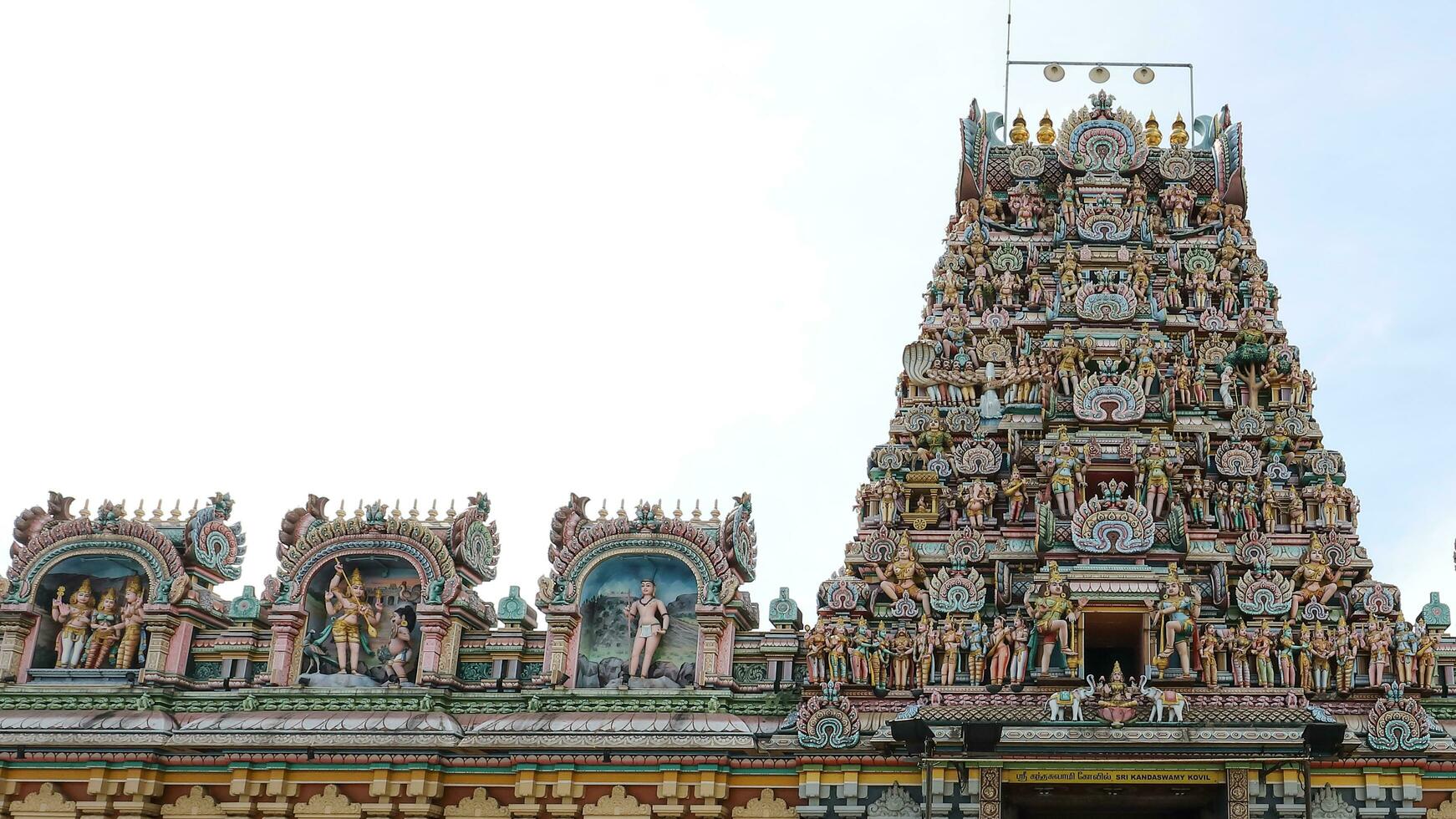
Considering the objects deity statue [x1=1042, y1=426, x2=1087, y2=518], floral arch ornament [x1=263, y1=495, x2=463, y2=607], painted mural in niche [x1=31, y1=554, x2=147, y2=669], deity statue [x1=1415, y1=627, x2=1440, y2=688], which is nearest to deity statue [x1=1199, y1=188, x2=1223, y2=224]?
deity statue [x1=1042, y1=426, x2=1087, y2=518]

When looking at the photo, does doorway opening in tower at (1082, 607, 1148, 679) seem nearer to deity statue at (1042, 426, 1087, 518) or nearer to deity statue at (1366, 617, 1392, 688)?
deity statue at (1042, 426, 1087, 518)

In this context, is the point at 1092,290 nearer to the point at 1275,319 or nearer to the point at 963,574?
the point at 1275,319

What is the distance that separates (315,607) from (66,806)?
5.19 metres

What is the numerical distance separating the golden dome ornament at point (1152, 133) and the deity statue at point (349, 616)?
19679 mm

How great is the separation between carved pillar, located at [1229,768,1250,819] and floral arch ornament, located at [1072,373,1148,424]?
7.32m

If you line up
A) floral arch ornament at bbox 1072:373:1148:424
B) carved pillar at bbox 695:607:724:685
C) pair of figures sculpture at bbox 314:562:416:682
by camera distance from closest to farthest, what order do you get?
carved pillar at bbox 695:607:724:685 → pair of figures sculpture at bbox 314:562:416:682 → floral arch ornament at bbox 1072:373:1148:424

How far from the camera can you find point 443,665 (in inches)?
1086

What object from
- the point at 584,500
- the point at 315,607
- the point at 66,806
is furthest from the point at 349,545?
the point at 66,806

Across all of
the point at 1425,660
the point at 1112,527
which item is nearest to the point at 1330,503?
the point at 1425,660

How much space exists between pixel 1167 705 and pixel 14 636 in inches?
787

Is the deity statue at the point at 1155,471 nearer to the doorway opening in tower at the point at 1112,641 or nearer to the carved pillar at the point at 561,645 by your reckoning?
the doorway opening in tower at the point at 1112,641

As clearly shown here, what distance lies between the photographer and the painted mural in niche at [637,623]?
27.4m

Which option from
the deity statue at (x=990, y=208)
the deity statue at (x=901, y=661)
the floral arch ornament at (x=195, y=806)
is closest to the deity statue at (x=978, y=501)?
→ the deity statue at (x=901, y=661)

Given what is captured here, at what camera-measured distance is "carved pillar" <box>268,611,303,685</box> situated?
27609 mm
